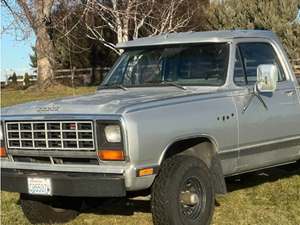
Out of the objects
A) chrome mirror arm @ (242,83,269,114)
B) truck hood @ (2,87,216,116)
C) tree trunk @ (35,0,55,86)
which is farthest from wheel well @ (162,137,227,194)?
tree trunk @ (35,0,55,86)

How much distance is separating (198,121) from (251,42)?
61.5 inches

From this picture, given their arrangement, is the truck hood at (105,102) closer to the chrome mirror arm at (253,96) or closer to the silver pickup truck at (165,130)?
the silver pickup truck at (165,130)

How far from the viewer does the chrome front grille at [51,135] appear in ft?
16.9

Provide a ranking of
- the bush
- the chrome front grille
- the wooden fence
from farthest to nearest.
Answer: the wooden fence < the bush < the chrome front grille

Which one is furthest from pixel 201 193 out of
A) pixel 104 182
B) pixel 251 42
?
pixel 251 42

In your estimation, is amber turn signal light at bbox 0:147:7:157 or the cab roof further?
the cab roof

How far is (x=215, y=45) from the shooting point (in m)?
6.45

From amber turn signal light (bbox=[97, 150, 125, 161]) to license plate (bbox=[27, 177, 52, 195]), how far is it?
0.57m

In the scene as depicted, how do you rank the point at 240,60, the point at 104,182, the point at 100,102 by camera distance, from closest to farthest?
1. the point at 104,182
2. the point at 100,102
3. the point at 240,60

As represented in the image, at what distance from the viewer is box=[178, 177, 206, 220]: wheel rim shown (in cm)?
544

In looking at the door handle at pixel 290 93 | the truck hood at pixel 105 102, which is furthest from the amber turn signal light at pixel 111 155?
the door handle at pixel 290 93

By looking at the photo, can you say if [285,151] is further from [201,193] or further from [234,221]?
[201,193]

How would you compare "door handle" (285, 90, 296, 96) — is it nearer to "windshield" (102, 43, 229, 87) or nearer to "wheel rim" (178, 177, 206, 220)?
"windshield" (102, 43, 229, 87)

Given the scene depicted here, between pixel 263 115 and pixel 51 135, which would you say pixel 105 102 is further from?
pixel 263 115
